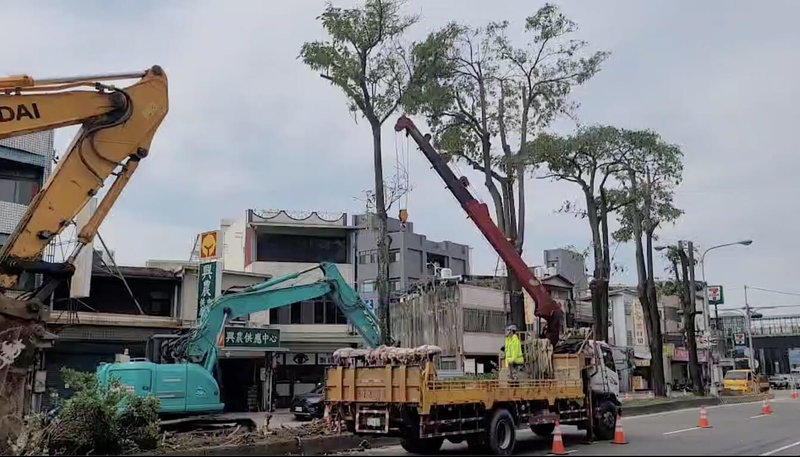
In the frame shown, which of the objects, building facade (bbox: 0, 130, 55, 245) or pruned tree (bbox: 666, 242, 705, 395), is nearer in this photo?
building facade (bbox: 0, 130, 55, 245)

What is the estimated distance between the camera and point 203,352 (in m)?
19.2

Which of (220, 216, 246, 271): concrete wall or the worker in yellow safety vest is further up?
(220, 216, 246, 271): concrete wall

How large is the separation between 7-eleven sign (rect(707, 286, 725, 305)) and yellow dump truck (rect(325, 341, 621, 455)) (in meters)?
42.2

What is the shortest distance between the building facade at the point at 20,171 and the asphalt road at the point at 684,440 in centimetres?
1669

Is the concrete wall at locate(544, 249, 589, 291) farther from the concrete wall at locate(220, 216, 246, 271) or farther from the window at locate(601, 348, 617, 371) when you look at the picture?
the window at locate(601, 348, 617, 371)

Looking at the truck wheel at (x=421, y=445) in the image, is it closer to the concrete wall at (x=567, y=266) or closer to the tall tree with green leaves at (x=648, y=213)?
the tall tree with green leaves at (x=648, y=213)

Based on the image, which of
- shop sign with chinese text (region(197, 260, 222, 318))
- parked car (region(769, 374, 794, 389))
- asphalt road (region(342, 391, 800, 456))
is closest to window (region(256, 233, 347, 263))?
shop sign with chinese text (region(197, 260, 222, 318))

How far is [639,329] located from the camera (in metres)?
60.2

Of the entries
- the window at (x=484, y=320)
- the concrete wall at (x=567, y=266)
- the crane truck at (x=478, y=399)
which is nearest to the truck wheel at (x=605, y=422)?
the crane truck at (x=478, y=399)

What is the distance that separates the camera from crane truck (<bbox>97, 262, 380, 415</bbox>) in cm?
1655

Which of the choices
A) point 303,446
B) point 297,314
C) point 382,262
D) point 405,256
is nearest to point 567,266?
point 405,256

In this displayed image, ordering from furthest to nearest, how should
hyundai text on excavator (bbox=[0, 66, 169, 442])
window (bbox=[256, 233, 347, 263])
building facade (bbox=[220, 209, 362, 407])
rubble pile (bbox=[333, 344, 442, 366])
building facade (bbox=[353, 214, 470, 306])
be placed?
building facade (bbox=[353, 214, 470, 306])
window (bbox=[256, 233, 347, 263])
building facade (bbox=[220, 209, 362, 407])
rubble pile (bbox=[333, 344, 442, 366])
hyundai text on excavator (bbox=[0, 66, 169, 442])

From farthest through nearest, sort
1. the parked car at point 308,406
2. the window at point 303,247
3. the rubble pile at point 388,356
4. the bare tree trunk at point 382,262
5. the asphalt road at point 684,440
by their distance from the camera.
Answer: the window at point 303,247, the parked car at point 308,406, the bare tree trunk at point 382,262, the asphalt road at point 684,440, the rubble pile at point 388,356

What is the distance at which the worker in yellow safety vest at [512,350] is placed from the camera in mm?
16344
